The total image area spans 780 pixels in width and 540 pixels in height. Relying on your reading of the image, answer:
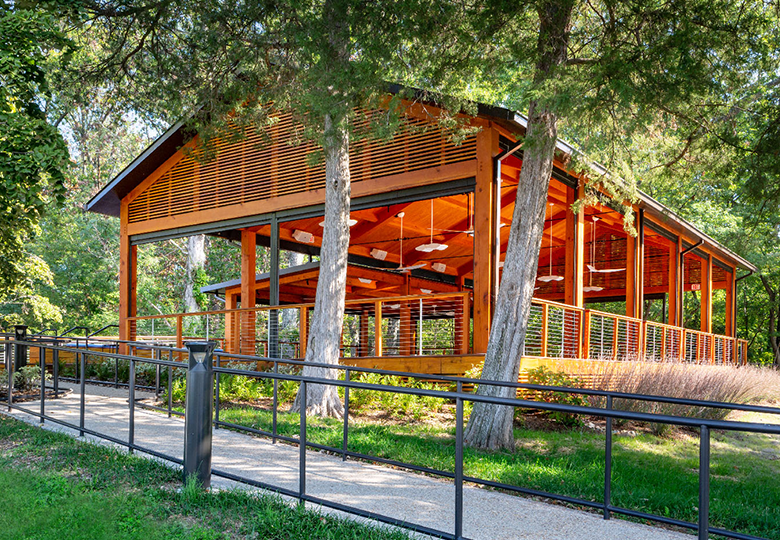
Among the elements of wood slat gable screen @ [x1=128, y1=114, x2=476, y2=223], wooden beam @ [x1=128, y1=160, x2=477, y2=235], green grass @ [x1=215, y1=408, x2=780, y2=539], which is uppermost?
wood slat gable screen @ [x1=128, y1=114, x2=476, y2=223]

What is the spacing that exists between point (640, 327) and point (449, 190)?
6509mm

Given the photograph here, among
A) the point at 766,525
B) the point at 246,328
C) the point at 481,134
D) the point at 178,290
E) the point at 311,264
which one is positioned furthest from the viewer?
the point at 178,290

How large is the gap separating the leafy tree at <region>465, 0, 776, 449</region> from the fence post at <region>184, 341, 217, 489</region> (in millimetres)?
3867

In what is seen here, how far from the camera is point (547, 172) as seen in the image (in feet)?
26.8

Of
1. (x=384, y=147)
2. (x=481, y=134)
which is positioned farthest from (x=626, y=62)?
(x=384, y=147)

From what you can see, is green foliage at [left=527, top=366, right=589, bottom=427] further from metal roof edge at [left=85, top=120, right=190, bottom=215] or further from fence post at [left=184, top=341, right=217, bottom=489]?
metal roof edge at [left=85, top=120, right=190, bottom=215]

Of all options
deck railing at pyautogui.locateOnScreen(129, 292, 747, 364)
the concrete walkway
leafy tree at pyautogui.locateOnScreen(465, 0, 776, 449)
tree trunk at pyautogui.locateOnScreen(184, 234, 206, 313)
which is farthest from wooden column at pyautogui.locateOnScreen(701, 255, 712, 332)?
tree trunk at pyautogui.locateOnScreen(184, 234, 206, 313)

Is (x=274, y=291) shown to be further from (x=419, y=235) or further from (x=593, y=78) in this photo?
(x=593, y=78)

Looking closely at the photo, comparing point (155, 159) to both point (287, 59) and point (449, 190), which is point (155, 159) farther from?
point (449, 190)

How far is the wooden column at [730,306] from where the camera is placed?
23312 mm

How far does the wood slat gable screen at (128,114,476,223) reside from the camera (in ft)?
39.3

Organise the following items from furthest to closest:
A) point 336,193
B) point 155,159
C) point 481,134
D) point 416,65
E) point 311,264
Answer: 1. point 311,264
2. point 155,159
3. point 481,134
4. point 336,193
5. point 416,65

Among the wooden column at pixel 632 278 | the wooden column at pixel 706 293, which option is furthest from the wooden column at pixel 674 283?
the wooden column at pixel 706 293

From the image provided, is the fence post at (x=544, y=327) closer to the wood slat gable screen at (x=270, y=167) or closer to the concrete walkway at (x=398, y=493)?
the wood slat gable screen at (x=270, y=167)
